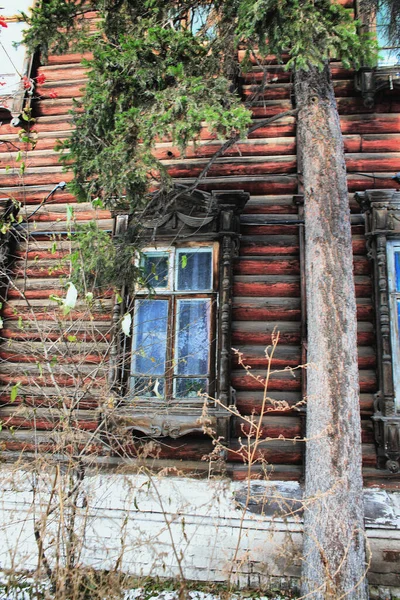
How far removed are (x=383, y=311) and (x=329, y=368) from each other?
1.99 m

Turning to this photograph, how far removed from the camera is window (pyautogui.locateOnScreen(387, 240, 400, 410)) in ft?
16.9

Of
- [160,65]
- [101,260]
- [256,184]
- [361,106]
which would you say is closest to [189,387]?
[101,260]

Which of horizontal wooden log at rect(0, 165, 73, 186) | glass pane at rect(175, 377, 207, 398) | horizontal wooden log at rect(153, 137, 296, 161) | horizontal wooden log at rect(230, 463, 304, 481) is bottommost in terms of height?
horizontal wooden log at rect(230, 463, 304, 481)

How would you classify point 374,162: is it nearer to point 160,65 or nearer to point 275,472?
point 160,65

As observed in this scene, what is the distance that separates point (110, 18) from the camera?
4816 mm

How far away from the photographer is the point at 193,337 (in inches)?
→ 222

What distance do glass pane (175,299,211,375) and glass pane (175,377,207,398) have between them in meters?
0.10

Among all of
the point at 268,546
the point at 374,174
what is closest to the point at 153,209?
the point at 374,174

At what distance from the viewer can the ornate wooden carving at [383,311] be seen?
4.91 m

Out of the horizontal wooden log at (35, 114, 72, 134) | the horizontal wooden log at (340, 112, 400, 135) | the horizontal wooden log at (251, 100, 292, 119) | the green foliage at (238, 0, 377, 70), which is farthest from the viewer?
the horizontal wooden log at (35, 114, 72, 134)

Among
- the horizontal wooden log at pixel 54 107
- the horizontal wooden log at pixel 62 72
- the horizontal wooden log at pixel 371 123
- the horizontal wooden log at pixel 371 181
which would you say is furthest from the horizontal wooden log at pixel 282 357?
the horizontal wooden log at pixel 62 72

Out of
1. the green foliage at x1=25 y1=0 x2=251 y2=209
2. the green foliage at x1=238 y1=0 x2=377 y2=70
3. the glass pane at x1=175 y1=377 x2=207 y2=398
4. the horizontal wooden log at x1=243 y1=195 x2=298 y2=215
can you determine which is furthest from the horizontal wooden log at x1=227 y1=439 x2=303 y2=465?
the green foliage at x1=238 y1=0 x2=377 y2=70

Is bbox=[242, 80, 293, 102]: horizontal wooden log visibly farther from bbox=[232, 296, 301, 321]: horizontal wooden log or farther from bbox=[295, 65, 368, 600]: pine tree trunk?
bbox=[232, 296, 301, 321]: horizontal wooden log

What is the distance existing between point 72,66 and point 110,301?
3.84m
